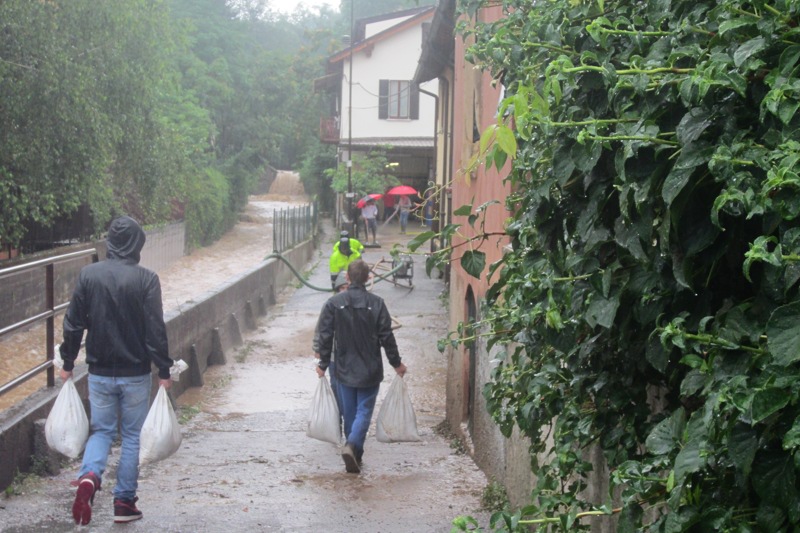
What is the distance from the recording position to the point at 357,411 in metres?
8.28

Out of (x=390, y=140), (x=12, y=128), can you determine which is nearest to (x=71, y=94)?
(x=12, y=128)

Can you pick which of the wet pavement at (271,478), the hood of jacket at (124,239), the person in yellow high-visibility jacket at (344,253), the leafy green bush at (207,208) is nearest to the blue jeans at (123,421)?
the wet pavement at (271,478)

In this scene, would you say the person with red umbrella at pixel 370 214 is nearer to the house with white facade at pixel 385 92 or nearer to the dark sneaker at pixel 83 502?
the house with white facade at pixel 385 92

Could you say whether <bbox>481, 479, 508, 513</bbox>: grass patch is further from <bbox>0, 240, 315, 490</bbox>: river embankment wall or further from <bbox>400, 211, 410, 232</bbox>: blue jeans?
<bbox>400, 211, 410, 232</bbox>: blue jeans

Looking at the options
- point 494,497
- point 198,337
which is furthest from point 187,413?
point 494,497

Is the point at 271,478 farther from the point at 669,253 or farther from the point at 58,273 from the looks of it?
the point at 58,273

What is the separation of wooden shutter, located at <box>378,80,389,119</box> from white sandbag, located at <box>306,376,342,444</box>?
35681 mm

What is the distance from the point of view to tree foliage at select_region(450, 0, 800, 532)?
2.11 meters

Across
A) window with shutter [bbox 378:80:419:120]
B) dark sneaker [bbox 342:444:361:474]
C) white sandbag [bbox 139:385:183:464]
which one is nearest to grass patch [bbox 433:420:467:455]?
dark sneaker [bbox 342:444:361:474]

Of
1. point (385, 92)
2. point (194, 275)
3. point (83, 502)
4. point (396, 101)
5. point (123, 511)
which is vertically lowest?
point (194, 275)

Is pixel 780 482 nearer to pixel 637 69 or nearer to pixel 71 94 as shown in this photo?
pixel 637 69

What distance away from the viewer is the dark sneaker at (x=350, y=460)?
7910 mm

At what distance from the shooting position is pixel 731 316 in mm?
2346

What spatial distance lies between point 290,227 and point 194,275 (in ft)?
13.0
